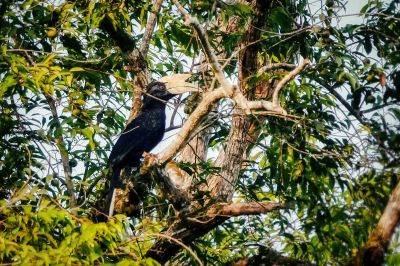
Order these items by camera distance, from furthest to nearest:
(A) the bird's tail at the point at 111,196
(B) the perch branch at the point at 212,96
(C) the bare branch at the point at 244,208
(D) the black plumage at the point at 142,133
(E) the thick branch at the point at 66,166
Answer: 1. (D) the black plumage at the point at 142,133
2. (A) the bird's tail at the point at 111,196
3. (E) the thick branch at the point at 66,166
4. (C) the bare branch at the point at 244,208
5. (B) the perch branch at the point at 212,96

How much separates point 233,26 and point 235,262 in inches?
80.5

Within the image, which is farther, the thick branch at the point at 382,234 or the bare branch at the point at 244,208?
the bare branch at the point at 244,208

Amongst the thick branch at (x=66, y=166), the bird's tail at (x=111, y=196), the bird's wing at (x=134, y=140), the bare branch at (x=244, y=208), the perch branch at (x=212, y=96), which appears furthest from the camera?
the bird's wing at (x=134, y=140)

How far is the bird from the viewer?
494 cm

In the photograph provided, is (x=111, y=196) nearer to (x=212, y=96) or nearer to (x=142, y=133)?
(x=142, y=133)

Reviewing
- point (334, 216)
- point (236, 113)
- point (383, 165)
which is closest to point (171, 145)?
point (236, 113)

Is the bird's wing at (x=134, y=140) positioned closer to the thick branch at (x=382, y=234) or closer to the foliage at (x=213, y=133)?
the foliage at (x=213, y=133)

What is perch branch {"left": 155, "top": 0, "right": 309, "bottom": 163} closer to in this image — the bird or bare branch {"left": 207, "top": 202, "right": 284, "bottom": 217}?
bare branch {"left": 207, "top": 202, "right": 284, "bottom": 217}

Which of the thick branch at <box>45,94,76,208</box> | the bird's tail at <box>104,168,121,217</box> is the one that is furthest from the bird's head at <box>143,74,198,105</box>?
the thick branch at <box>45,94,76,208</box>

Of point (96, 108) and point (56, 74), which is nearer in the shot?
point (56, 74)

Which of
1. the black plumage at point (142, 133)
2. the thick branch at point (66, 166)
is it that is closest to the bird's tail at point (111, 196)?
the black plumage at point (142, 133)

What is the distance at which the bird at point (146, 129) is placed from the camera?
16.2 feet

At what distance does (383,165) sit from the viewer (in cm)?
296

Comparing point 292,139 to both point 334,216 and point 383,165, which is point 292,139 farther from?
point 383,165
